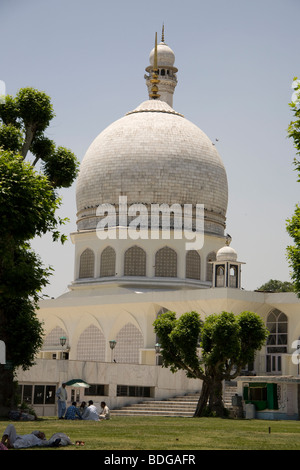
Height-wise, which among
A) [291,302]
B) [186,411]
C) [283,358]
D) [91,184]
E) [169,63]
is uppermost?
[169,63]

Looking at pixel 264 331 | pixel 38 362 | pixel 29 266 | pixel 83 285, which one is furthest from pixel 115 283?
pixel 29 266

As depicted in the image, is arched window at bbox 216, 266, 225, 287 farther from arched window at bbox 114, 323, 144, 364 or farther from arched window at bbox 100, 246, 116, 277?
arched window at bbox 100, 246, 116, 277

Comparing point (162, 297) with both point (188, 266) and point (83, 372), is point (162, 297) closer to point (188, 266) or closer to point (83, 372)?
point (188, 266)

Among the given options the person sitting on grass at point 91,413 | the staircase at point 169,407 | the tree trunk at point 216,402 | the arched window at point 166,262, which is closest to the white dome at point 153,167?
the arched window at point 166,262

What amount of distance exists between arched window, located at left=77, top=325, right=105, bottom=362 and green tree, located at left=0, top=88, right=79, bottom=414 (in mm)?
23320

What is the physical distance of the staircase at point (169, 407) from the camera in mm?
40188

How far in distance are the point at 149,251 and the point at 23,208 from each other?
34870 millimetres

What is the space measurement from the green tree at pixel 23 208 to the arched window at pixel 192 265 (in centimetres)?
2617

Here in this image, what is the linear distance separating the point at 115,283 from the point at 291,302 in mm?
12977

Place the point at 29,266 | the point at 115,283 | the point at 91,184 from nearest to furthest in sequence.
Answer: the point at 29,266 < the point at 115,283 < the point at 91,184

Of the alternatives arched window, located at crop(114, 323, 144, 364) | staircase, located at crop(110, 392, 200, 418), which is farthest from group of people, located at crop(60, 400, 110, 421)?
arched window, located at crop(114, 323, 144, 364)

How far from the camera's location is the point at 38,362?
40.8 meters

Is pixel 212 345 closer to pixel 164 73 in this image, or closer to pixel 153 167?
pixel 153 167

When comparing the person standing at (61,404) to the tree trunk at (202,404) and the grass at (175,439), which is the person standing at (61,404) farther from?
the grass at (175,439)
